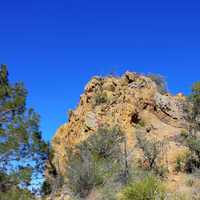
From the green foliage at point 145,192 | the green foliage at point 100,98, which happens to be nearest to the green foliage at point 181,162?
the green foliage at point 145,192

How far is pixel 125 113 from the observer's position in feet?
133

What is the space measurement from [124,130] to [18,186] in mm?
19689

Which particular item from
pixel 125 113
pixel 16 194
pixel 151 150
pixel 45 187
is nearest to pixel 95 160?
pixel 151 150

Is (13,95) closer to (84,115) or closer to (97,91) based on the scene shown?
(84,115)

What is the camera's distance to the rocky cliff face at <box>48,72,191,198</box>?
40469 millimetres

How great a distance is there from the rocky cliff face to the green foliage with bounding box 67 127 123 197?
1.36 meters

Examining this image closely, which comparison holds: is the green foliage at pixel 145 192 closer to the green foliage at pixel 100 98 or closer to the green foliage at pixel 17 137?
the green foliage at pixel 17 137

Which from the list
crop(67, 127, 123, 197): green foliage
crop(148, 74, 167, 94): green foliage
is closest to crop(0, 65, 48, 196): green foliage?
crop(67, 127, 123, 197): green foliage

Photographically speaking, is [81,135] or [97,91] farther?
[97,91]

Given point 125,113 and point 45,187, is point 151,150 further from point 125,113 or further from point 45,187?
point 45,187

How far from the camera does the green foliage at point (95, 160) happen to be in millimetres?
34219

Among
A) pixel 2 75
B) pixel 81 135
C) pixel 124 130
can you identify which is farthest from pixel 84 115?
pixel 2 75

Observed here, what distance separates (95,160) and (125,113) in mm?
6415

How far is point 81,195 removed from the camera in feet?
111
